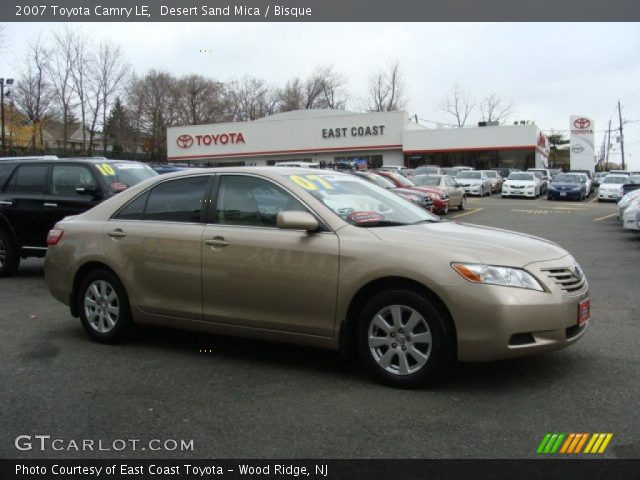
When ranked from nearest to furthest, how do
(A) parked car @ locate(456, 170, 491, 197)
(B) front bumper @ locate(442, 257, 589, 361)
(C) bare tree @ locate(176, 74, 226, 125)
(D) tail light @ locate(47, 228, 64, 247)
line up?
(B) front bumper @ locate(442, 257, 589, 361), (D) tail light @ locate(47, 228, 64, 247), (A) parked car @ locate(456, 170, 491, 197), (C) bare tree @ locate(176, 74, 226, 125)

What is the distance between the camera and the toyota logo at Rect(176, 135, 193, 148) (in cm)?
6072

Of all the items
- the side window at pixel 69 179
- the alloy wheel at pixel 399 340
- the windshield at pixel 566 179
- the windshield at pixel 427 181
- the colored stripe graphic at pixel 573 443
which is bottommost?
the colored stripe graphic at pixel 573 443

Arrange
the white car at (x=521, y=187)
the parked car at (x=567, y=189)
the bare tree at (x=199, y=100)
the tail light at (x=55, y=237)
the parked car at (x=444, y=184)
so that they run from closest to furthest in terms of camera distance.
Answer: the tail light at (x=55, y=237), the parked car at (x=444, y=184), the parked car at (x=567, y=189), the white car at (x=521, y=187), the bare tree at (x=199, y=100)

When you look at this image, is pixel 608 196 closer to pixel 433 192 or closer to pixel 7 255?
pixel 433 192

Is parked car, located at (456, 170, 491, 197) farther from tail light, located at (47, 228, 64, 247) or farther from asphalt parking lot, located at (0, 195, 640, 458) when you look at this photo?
tail light, located at (47, 228, 64, 247)

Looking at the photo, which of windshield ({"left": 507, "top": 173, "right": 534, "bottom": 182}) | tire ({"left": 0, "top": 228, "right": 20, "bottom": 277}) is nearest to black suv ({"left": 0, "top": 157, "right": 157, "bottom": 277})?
tire ({"left": 0, "top": 228, "right": 20, "bottom": 277})

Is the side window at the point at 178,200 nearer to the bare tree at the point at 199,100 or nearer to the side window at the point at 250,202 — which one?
the side window at the point at 250,202

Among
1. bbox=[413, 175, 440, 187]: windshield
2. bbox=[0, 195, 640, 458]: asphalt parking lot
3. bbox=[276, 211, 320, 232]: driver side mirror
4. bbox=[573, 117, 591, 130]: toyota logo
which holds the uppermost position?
bbox=[573, 117, 591, 130]: toyota logo

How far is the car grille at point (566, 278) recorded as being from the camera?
4.65 metres

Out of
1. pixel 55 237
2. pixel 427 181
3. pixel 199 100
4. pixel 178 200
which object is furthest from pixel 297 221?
pixel 199 100

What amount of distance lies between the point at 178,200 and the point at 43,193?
5.02 metres

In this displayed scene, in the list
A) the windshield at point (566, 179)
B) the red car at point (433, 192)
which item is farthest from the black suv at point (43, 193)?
the windshield at point (566, 179)
